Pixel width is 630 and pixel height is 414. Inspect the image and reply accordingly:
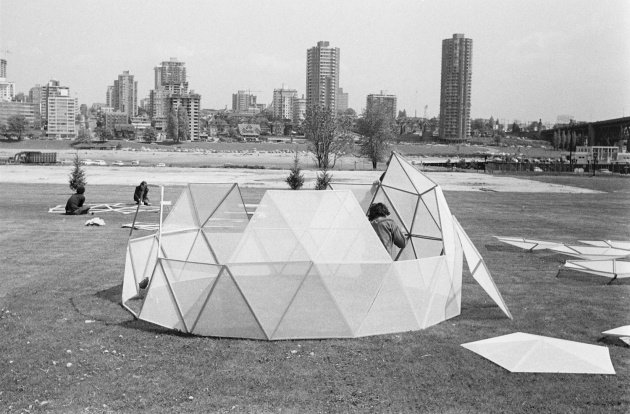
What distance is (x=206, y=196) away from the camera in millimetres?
13141

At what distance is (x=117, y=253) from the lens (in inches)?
648

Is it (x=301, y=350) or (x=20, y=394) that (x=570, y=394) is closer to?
(x=301, y=350)

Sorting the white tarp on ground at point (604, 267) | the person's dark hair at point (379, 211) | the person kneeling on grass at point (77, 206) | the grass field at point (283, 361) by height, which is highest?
the person's dark hair at point (379, 211)

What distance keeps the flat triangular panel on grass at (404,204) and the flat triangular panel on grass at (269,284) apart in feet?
15.7

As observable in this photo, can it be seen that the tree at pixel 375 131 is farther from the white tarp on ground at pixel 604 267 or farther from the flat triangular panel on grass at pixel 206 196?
the flat triangular panel on grass at pixel 206 196

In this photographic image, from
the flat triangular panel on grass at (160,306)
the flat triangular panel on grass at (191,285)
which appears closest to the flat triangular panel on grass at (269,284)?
the flat triangular panel on grass at (191,285)

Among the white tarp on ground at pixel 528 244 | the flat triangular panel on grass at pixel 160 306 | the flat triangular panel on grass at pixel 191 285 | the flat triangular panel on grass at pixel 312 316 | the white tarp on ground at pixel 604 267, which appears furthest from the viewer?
the white tarp on ground at pixel 528 244

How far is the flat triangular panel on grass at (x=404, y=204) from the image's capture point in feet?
46.2

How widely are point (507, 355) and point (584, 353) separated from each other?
104 centimetres

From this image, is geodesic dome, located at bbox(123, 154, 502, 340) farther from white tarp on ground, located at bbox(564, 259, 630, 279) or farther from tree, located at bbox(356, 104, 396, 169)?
tree, located at bbox(356, 104, 396, 169)

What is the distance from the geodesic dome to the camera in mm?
9617

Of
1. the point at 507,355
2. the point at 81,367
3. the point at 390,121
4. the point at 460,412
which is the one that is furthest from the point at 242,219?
the point at 390,121

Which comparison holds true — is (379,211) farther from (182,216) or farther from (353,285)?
(182,216)

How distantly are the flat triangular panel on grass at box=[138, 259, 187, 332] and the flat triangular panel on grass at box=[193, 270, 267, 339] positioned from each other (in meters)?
0.44
